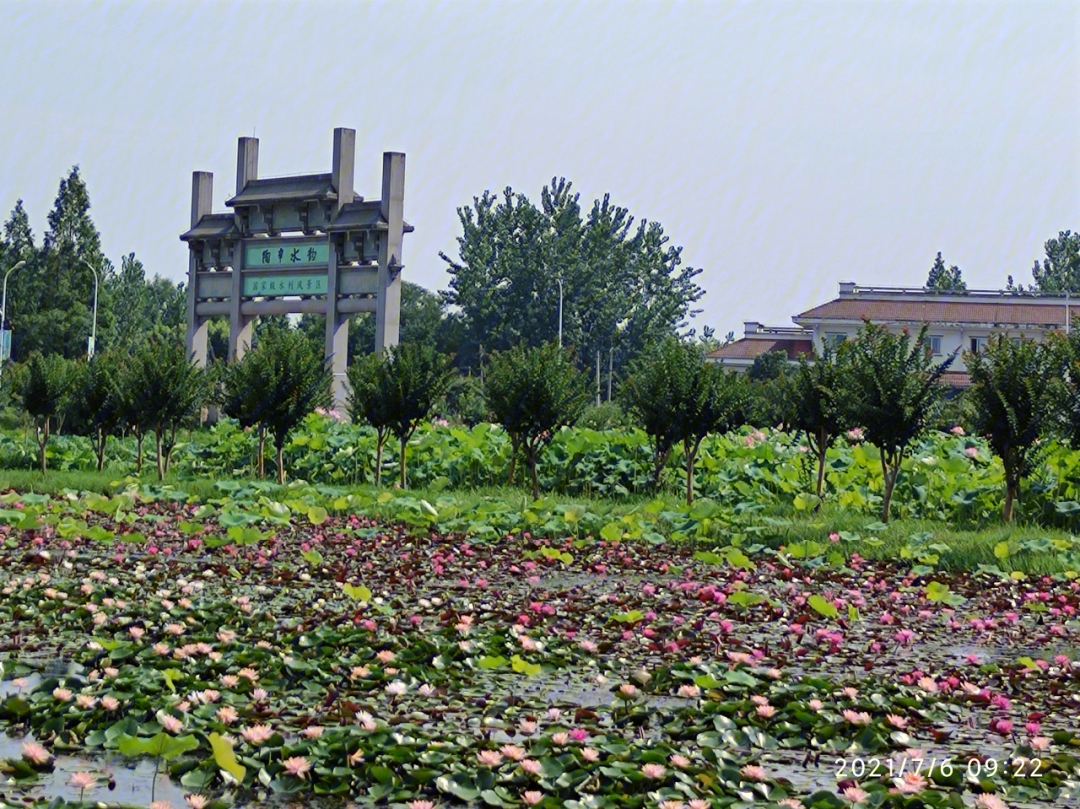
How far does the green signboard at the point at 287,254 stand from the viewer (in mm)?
32781

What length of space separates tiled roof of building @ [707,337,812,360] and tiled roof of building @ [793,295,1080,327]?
271 inches

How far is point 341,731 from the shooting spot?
5.39 m

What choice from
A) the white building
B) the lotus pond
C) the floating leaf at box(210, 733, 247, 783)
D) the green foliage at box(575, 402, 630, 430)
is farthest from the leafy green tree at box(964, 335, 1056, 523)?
the white building

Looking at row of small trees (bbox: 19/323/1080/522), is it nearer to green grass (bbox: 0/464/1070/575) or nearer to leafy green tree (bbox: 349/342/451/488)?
leafy green tree (bbox: 349/342/451/488)

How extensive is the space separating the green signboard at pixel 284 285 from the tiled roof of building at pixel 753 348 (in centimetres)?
4294

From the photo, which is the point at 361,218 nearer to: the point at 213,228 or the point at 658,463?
the point at 213,228

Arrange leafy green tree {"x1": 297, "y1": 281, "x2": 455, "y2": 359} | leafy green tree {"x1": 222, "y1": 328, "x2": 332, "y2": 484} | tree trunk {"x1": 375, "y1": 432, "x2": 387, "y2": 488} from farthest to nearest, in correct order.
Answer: leafy green tree {"x1": 297, "y1": 281, "x2": 455, "y2": 359} → tree trunk {"x1": 375, "y1": 432, "x2": 387, "y2": 488} → leafy green tree {"x1": 222, "y1": 328, "x2": 332, "y2": 484}

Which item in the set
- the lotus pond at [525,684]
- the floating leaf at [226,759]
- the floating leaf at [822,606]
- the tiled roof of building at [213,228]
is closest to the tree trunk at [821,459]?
the lotus pond at [525,684]

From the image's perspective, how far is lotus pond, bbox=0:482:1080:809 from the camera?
487cm

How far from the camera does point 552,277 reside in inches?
2394

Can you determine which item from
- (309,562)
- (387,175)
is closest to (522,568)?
(309,562)

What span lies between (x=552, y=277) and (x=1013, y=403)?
45.2m

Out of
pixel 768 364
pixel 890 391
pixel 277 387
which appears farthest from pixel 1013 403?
pixel 768 364

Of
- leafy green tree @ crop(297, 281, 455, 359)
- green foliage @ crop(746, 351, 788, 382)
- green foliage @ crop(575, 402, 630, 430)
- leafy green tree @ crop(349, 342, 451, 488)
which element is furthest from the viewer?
leafy green tree @ crop(297, 281, 455, 359)
